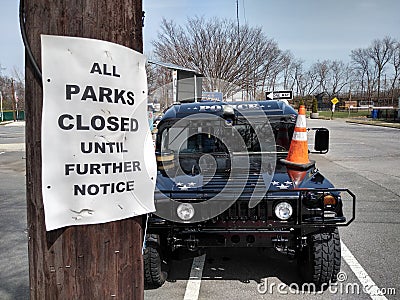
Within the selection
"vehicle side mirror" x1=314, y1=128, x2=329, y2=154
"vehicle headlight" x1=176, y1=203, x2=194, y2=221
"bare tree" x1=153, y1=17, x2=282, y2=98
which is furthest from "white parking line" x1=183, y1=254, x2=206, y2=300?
"bare tree" x1=153, y1=17, x2=282, y2=98

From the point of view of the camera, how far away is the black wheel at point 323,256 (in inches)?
152

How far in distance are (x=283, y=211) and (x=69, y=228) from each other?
2435mm

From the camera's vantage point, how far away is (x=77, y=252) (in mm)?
1679

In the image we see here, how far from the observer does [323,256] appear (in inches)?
152

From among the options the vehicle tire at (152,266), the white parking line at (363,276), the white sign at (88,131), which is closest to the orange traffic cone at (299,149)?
the white parking line at (363,276)

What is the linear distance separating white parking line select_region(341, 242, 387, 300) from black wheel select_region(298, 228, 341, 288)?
0.39 meters

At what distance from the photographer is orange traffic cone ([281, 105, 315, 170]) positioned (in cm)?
486

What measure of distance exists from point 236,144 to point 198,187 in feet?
4.75

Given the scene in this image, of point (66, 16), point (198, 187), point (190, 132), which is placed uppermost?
point (66, 16)

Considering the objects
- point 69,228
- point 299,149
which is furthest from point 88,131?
point 299,149

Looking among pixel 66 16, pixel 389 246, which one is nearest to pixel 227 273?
pixel 389 246

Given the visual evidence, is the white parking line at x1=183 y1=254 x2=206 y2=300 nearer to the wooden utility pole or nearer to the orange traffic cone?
the orange traffic cone

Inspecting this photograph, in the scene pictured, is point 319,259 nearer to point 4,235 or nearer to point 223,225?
point 223,225

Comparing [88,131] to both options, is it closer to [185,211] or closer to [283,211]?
[185,211]
